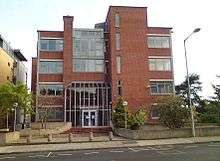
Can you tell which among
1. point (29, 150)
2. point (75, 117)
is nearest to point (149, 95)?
point (75, 117)

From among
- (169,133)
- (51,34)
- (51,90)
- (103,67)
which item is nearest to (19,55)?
(51,34)

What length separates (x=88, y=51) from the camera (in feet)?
194

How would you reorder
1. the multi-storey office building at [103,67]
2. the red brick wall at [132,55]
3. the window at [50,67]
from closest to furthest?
the red brick wall at [132,55]
the multi-storey office building at [103,67]
the window at [50,67]

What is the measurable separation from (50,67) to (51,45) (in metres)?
3.57

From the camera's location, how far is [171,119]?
3797cm

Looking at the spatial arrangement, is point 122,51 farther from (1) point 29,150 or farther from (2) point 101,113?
(1) point 29,150

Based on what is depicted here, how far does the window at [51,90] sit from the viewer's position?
184 ft

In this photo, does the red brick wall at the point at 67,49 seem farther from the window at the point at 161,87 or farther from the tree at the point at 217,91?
the tree at the point at 217,91

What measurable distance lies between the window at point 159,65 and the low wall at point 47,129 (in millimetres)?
16247

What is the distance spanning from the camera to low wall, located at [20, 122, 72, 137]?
147ft

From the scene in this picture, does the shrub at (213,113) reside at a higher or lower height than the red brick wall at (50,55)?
lower

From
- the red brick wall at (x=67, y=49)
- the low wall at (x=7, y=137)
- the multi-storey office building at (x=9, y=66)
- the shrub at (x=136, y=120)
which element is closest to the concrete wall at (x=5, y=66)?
the multi-storey office building at (x=9, y=66)

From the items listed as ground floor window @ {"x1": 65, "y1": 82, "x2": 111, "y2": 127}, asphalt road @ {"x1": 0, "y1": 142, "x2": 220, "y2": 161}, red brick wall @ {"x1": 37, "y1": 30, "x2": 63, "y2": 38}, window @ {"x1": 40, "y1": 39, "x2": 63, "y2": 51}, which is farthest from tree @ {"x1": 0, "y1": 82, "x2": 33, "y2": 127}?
red brick wall @ {"x1": 37, "y1": 30, "x2": 63, "y2": 38}

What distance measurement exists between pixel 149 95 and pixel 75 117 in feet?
38.6
